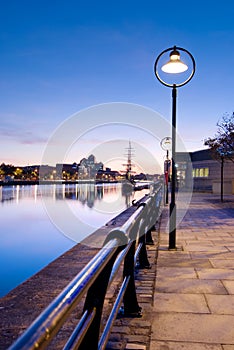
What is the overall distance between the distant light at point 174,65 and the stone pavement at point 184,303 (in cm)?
389

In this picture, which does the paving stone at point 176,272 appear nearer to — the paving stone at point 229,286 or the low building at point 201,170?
the paving stone at point 229,286

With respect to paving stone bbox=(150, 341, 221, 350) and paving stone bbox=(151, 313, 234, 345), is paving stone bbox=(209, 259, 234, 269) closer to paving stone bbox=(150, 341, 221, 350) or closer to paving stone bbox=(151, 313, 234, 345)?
paving stone bbox=(151, 313, 234, 345)

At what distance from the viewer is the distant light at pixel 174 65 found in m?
6.80

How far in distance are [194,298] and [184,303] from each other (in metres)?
0.24

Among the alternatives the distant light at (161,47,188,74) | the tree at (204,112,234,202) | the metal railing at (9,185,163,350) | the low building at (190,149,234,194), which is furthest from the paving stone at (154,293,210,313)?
the low building at (190,149,234,194)

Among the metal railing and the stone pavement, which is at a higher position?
the metal railing

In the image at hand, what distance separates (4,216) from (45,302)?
23.8 metres

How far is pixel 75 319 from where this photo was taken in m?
3.86

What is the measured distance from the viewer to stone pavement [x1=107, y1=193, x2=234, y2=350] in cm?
313

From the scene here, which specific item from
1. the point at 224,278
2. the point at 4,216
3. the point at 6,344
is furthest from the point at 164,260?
the point at 4,216

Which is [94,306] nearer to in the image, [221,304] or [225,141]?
[221,304]

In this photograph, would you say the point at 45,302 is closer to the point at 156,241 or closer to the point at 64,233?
the point at 156,241

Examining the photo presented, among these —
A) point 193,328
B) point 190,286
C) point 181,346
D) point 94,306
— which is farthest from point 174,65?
point 94,306

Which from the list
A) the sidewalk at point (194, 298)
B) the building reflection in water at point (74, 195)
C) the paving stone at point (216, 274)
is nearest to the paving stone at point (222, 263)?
the sidewalk at point (194, 298)
